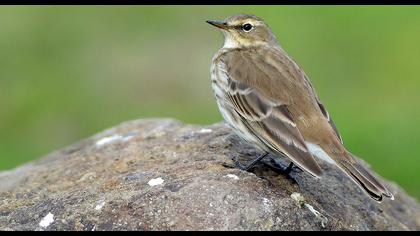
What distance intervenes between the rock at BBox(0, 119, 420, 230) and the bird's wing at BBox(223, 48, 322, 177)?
27 cm

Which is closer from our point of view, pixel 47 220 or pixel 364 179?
pixel 47 220

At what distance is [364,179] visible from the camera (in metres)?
6.80

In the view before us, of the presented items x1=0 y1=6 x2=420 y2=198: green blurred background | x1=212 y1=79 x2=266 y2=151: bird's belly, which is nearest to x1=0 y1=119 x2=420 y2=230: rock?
x1=212 y1=79 x2=266 y2=151: bird's belly

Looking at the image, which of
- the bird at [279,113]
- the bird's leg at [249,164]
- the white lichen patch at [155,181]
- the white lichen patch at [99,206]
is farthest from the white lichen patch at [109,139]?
the white lichen patch at [99,206]

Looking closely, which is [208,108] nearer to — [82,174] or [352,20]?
[352,20]

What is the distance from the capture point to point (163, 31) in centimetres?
1902

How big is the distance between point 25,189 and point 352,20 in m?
13.0

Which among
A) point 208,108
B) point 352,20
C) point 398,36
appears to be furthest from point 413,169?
point 352,20

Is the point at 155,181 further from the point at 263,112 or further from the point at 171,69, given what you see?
the point at 171,69

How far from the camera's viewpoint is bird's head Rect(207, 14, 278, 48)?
901cm

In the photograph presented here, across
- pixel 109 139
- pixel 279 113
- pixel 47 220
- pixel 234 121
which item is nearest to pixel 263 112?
pixel 279 113

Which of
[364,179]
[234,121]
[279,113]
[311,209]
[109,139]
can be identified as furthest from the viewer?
[109,139]

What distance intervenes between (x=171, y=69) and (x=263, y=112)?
383 inches

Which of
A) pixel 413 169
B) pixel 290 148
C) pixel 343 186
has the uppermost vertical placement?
pixel 290 148
